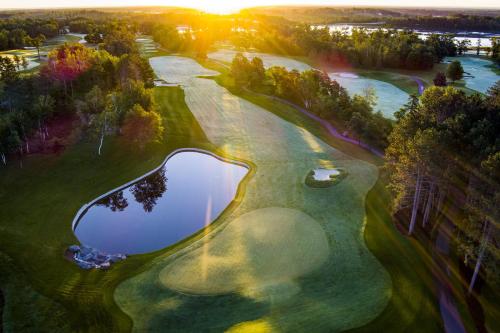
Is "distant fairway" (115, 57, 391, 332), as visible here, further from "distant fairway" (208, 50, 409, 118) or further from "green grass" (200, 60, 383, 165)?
"distant fairway" (208, 50, 409, 118)

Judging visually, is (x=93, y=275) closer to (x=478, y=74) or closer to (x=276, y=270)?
(x=276, y=270)

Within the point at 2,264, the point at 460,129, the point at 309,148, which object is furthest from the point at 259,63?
the point at 2,264

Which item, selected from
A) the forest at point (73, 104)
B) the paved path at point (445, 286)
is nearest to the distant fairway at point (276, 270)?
the paved path at point (445, 286)

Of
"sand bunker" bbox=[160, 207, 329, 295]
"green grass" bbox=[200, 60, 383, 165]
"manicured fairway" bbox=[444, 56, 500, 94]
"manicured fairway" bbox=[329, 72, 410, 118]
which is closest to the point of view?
"sand bunker" bbox=[160, 207, 329, 295]

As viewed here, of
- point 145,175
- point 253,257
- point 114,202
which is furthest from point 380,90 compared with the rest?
point 253,257

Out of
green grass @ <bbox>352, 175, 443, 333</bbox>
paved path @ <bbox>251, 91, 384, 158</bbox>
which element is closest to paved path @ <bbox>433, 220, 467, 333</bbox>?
green grass @ <bbox>352, 175, 443, 333</bbox>

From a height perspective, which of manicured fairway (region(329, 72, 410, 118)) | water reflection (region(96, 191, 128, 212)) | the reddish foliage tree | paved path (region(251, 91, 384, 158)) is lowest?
water reflection (region(96, 191, 128, 212))
